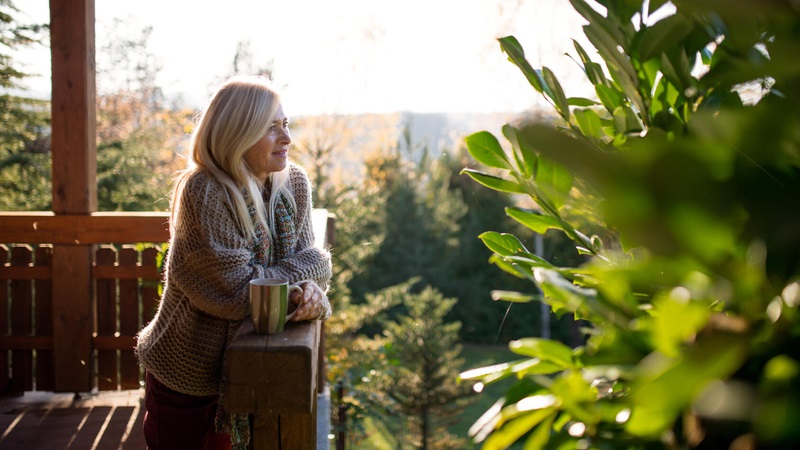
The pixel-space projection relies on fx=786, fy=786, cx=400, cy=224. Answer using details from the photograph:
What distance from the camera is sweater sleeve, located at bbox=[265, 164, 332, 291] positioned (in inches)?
73.6

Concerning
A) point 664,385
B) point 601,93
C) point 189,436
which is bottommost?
point 189,436

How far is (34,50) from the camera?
18.7 feet

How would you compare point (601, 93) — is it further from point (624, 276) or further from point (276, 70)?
point (276, 70)

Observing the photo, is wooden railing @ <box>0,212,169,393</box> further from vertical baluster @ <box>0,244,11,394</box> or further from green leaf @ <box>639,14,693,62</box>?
green leaf @ <box>639,14,693,62</box>

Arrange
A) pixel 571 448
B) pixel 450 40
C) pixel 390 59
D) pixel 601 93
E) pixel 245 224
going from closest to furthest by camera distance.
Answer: pixel 571 448 → pixel 601 93 → pixel 245 224 → pixel 390 59 → pixel 450 40

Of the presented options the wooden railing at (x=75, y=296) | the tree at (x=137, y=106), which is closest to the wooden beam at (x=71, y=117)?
the wooden railing at (x=75, y=296)

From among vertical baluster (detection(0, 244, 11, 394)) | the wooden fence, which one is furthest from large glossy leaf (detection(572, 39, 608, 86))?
vertical baluster (detection(0, 244, 11, 394))

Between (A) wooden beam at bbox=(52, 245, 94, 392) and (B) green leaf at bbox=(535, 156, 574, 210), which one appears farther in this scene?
(A) wooden beam at bbox=(52, 245, 94, 392)

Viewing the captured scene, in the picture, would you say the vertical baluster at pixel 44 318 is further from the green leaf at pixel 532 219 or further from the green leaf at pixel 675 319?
the green leaf at pixel 675 319

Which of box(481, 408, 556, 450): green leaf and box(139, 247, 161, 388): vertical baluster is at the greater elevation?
box(481, 408, 556, 450): green leaf

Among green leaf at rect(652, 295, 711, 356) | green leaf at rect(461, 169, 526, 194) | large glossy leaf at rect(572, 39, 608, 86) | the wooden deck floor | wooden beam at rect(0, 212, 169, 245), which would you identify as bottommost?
the wooden deck floor

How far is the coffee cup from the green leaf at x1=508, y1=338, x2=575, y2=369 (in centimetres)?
77

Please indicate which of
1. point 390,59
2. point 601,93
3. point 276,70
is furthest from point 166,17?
point 601,93

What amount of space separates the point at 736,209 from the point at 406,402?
8822 mm
